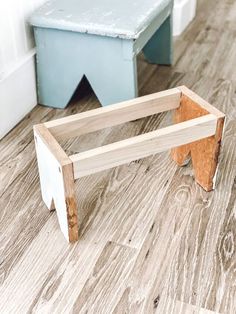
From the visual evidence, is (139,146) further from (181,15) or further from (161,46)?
(181,15)

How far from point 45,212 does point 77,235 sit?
0.12m

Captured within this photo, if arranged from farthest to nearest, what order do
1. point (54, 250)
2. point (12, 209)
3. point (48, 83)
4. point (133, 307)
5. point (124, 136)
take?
point (48, 83) → point (124, 136) → point (12, 209) → point (54, 250) → point (133, 307)

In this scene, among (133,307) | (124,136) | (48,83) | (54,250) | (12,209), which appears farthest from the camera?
(48,83)

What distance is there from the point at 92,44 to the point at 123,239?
61 cm

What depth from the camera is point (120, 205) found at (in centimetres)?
107

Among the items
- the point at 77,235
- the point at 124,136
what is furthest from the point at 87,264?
the point at 124,136

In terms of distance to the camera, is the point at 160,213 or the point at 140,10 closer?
the point at 160,213

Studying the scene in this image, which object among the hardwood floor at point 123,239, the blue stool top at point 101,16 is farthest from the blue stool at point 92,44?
the hardwood floor at point 123,239

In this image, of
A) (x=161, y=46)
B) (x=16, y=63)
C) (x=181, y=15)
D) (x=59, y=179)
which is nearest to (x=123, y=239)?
(x=59, y=179)

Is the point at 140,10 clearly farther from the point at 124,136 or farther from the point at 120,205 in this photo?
the point at 120,205

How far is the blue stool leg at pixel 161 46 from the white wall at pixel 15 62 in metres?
0.46

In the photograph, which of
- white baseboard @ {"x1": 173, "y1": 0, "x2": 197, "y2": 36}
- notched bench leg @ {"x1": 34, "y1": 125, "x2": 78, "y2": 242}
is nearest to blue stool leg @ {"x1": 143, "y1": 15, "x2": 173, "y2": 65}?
white baseboard @ {"x1": 173, "y1": 0, "x2": 197, "y2": 36}

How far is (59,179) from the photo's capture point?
89 cm

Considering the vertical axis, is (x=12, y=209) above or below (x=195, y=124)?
below
